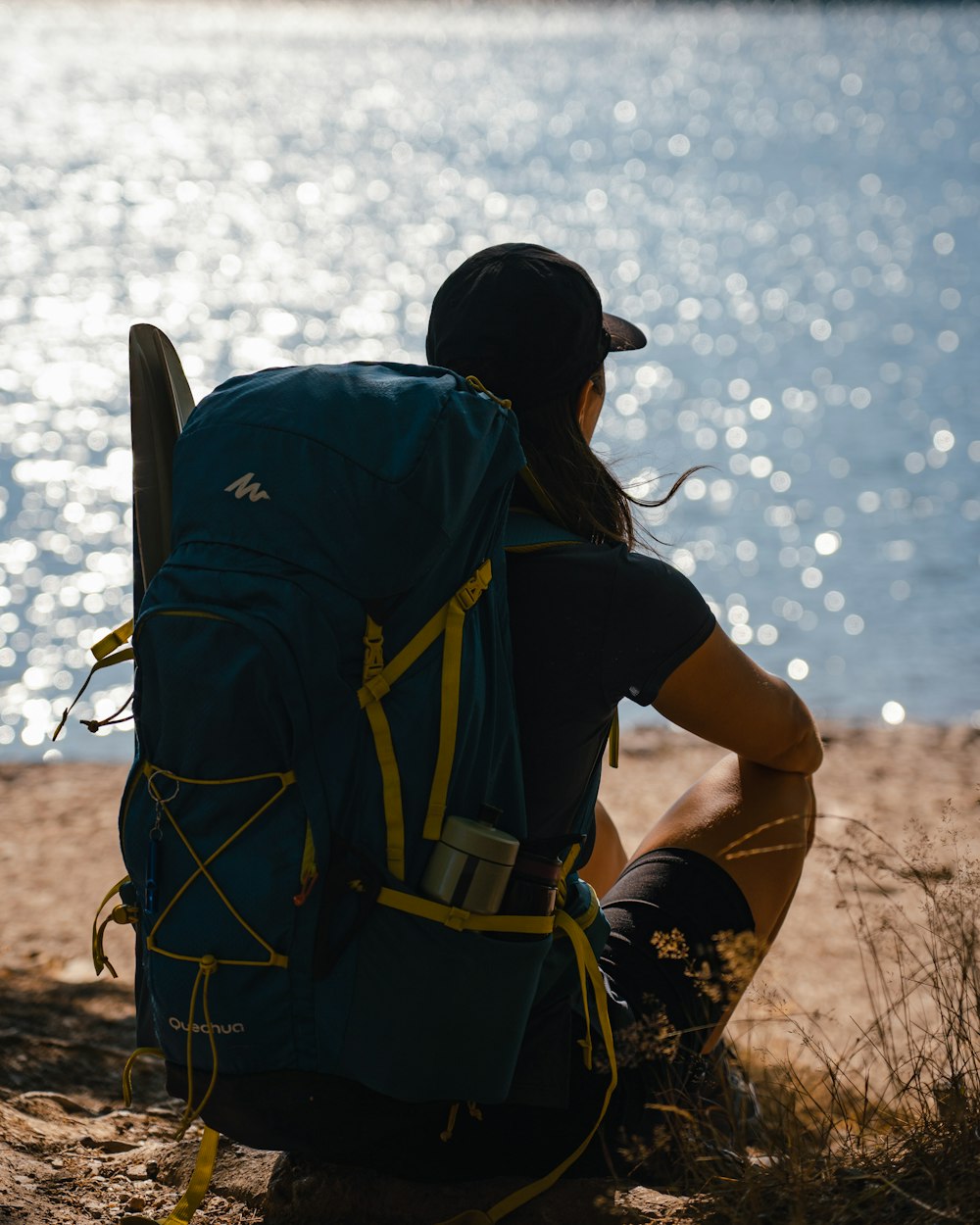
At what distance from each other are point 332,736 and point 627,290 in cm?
1998

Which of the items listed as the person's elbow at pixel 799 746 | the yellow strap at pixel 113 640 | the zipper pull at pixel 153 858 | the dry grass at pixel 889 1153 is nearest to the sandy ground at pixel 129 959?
the dry grass at pixel 889 1153

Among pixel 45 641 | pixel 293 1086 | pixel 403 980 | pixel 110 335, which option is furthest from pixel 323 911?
pixel 110 335

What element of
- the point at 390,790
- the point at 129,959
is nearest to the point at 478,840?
the point at 390,790

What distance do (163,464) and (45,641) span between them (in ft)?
21.6

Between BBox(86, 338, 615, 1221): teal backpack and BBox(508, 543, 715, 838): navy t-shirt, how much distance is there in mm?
100

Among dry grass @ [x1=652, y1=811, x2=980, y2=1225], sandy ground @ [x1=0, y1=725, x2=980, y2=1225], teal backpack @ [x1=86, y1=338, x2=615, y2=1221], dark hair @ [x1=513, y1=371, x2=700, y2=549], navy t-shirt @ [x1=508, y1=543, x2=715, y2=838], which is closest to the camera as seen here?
teal backpack @ [x1=86, y1=338, x2=615, y2=1221]

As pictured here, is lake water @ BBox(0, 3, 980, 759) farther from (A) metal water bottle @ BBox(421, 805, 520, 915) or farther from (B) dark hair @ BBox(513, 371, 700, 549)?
(A) metal water bottle @ BBox(421, 805, 520, 915)

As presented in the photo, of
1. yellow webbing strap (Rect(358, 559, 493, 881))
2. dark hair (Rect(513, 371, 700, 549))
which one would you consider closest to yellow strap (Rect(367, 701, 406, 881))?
yellow webbing strap (Rect(358, 559, 493, 881))

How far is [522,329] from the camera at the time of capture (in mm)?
2299

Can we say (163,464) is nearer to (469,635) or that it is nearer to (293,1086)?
(469,635)

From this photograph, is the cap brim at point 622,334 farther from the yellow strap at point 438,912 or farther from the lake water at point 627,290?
the yellow strap at point 438,912

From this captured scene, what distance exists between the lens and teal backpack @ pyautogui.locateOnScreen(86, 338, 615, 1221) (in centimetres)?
193

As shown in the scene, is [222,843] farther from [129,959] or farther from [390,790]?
[129,959]

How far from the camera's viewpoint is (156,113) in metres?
48.3
